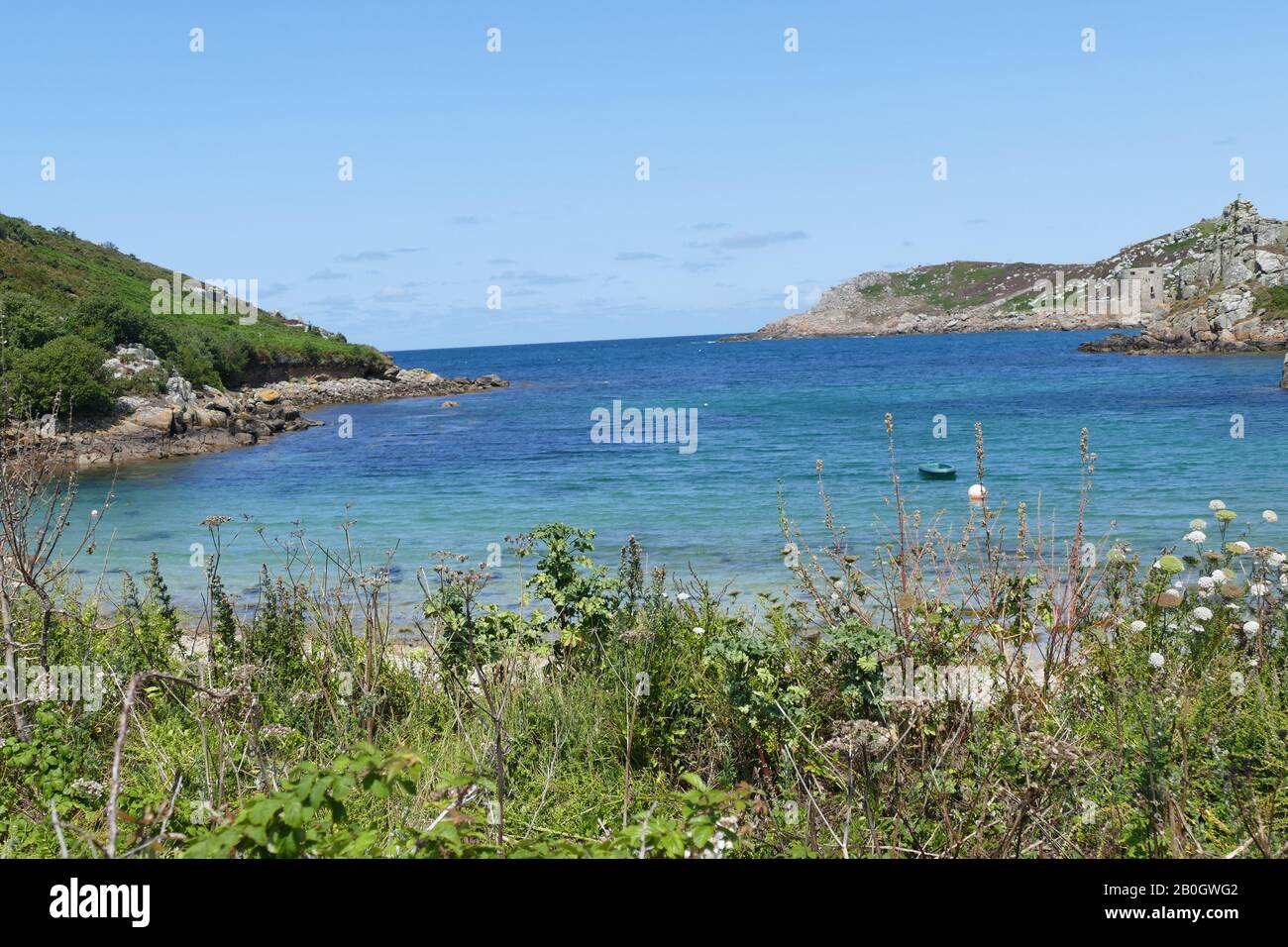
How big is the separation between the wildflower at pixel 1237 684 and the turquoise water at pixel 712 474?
5.30 feet

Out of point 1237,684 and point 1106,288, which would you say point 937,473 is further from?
point 1106,288

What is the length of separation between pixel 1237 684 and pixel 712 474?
19390 millimetres

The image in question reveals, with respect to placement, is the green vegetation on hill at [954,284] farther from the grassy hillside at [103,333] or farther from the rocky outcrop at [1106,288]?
the grassy hillside at [103,333]

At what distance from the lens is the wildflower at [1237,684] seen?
4.52 m

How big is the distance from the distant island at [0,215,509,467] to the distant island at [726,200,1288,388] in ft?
152

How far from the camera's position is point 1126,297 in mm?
134000

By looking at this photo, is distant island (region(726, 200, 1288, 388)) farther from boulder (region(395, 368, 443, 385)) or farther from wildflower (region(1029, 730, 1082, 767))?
boulder (region(395, 368, 443, 385))

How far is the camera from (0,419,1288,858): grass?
3.18m

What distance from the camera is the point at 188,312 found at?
193ft

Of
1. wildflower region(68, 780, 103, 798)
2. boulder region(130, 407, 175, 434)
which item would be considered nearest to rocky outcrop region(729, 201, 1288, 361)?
boulder region(130, 407, 175, 434)

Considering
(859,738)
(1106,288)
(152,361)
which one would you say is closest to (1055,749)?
(859,738)

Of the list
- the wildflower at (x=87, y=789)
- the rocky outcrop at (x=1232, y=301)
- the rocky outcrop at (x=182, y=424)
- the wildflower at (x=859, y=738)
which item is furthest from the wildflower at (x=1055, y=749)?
the rocky outcrop at (x=1232, y=301)

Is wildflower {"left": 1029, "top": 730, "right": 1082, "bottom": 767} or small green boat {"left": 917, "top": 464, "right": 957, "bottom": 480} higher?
small green boat {"left": 917, "top": 464, "right": 957, "bottom": 480}
